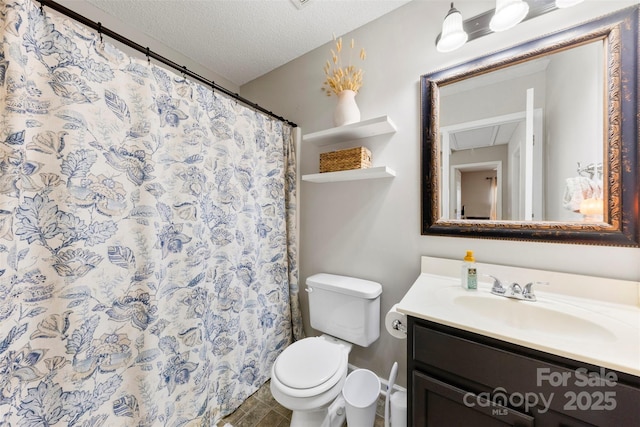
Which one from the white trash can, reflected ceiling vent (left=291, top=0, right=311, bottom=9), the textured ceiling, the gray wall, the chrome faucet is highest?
the textured ceiling

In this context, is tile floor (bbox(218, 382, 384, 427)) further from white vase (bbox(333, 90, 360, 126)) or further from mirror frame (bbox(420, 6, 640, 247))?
white vase (bbox(333, 90, 360, 126))

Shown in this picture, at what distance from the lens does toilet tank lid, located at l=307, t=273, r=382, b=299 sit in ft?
4.38

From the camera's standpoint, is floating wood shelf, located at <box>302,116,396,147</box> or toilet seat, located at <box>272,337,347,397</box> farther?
floating wood shelf, located at <box>302,116,396,147</box>

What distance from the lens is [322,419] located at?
1187 millimetres

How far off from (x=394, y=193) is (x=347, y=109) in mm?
588

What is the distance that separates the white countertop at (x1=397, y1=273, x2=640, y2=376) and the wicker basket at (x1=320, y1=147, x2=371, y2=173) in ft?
2.40

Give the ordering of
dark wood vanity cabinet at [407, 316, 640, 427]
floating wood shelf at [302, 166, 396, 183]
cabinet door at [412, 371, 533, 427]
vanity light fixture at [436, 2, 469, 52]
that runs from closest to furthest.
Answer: dark wood vanity cabinet at [407, 316, 640, 427] < cabinet door at [412, 371, 533, 427] < vanity light fixture at [436, 2, 469, 52] < floating wood shelf at [302, 166, 396, 183]

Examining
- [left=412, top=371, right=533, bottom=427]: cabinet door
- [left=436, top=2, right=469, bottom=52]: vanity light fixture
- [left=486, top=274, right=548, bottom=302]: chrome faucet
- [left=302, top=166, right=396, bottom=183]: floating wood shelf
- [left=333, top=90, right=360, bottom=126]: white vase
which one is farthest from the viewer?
[left=333, top=90, right=360, bottom=126]: white vase

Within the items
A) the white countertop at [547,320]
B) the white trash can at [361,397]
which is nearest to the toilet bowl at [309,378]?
the white trash can at [361,397]

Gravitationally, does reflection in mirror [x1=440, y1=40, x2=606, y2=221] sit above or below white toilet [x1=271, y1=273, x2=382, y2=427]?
above

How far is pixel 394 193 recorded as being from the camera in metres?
1.42

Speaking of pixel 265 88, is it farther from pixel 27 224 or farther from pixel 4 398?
pixel 4 398

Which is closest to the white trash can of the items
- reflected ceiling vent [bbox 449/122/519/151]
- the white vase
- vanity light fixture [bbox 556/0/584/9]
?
reflected ceiling vent [bbox 449/122/519/151]

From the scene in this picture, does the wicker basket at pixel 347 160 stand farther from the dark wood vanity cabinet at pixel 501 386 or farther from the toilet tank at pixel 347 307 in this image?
the dark wood vanity cabinet at pixel 501 386
